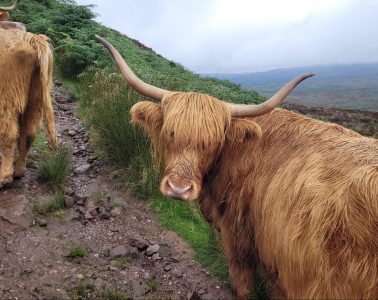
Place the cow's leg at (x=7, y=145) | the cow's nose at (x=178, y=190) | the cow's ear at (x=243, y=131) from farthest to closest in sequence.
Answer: the cow's leg at (x=7, y=145) < the cow's ear at (x=243, y=131) < the cow's nose at (x=178, y=190)

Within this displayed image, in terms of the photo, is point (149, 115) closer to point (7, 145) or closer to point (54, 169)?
point (7, 145)

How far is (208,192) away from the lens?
3.61 meters

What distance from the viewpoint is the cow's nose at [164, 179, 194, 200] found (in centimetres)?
291

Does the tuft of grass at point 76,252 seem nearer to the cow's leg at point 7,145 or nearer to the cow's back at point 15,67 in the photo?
the cow's leg at point 7,145

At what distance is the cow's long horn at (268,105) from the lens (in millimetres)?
3124

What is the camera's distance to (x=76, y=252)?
404 centimetres

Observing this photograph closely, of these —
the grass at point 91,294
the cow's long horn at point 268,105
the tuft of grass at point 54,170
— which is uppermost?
the cow's long horn at point 268,105

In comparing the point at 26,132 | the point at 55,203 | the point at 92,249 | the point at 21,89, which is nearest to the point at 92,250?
the point at 92,249

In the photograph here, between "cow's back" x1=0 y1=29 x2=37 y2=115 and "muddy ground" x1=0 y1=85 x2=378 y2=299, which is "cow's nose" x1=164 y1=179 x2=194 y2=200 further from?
"cow's back" x1=0 y1=29 x2=37 y2=115

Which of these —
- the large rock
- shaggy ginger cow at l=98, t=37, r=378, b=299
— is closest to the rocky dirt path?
the large rock

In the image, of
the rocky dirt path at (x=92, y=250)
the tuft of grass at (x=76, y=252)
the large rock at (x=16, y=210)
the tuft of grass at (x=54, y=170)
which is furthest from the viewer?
the tuft of grass at (x=54, y=170)

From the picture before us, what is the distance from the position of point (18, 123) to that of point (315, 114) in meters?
14.9

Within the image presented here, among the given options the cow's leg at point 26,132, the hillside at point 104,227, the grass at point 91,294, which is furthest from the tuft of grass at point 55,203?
the grass at point 91,294

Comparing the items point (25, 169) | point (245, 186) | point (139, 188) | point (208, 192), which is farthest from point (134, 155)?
point (245, 186)
